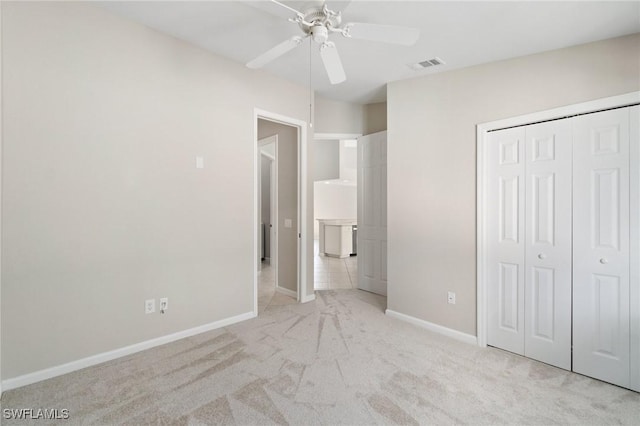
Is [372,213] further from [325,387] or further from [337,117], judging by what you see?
[325,387]

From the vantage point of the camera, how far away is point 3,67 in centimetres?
197

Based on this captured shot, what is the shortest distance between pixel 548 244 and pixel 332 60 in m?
2.29

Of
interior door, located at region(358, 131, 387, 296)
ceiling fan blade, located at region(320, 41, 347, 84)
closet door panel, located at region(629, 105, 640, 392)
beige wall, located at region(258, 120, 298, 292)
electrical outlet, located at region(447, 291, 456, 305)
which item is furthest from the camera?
interior door, located at region(358, 131, 387, 296)

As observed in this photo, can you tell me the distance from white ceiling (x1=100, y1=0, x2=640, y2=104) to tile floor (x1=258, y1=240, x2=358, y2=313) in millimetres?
2861

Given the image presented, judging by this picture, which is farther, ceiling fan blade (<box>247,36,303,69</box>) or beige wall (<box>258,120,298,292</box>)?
beige wall (<box>258,120,298,292</box>)

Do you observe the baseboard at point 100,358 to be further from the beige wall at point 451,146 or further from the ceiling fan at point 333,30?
the ceiling fan at point 333,30

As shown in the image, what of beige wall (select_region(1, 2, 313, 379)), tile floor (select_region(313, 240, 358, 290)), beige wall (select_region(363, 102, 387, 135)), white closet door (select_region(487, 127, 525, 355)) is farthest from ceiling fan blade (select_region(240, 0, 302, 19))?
tile floor (select_region(313, 240, 358, 290))

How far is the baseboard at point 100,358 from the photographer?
2.06 m

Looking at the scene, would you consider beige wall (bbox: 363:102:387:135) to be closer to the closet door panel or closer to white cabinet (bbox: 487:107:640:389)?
white cabinet (bbox: 487:107:640:389)

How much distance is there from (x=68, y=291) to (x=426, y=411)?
8.57ft

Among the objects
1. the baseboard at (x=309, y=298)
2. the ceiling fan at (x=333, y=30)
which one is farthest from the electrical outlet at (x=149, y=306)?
the ceiling fan at (x=333, y=30)

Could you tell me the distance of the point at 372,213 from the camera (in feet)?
14.7

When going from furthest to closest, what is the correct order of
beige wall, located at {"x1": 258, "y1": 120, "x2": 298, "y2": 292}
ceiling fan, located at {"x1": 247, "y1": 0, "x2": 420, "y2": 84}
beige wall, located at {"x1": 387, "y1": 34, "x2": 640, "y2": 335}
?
beige wall, located at {"x1": 258, "y1": 120, "x2": 298, "y2": 292} < beige wall, located at {"x1": 387, "y1": 34, "x2": 640, "y2": 335} < ceiling fan, located at {"x1": 247, "y1": 0, "x2": 420, "y2": 84}

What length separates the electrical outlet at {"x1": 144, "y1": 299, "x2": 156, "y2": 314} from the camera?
263 cm
